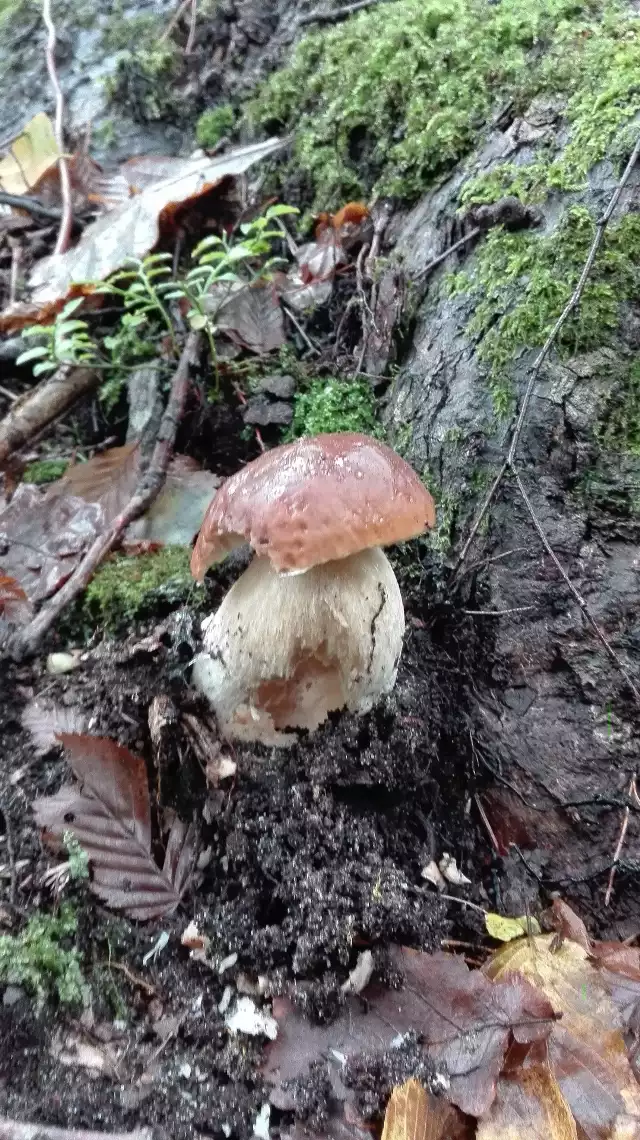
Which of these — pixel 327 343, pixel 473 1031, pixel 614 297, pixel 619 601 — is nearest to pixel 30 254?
pixel 327 343

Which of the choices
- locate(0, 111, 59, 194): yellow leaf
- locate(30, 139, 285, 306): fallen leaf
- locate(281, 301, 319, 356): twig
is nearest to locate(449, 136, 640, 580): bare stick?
locate(281, 301, 319, 356): twig

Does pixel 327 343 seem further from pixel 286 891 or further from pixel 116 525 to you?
pixel 286 891

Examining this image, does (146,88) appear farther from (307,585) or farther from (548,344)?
(307,585)

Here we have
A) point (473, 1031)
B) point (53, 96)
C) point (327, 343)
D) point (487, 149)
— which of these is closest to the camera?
point (473, 1031)

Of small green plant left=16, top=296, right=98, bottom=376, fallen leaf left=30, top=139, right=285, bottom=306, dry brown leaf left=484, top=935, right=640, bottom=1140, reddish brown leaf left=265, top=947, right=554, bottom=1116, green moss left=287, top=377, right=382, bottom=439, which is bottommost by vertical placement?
dry brown leaf left=484, top=935, right=640, bottom=1140

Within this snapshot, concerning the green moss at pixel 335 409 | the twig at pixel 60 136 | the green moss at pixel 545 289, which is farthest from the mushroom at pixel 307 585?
the twig at pixel 60 136

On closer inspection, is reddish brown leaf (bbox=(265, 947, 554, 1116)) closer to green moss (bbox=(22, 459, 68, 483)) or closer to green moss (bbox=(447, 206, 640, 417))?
Result: green moss (bbox=(447, 206, 640, 417))
